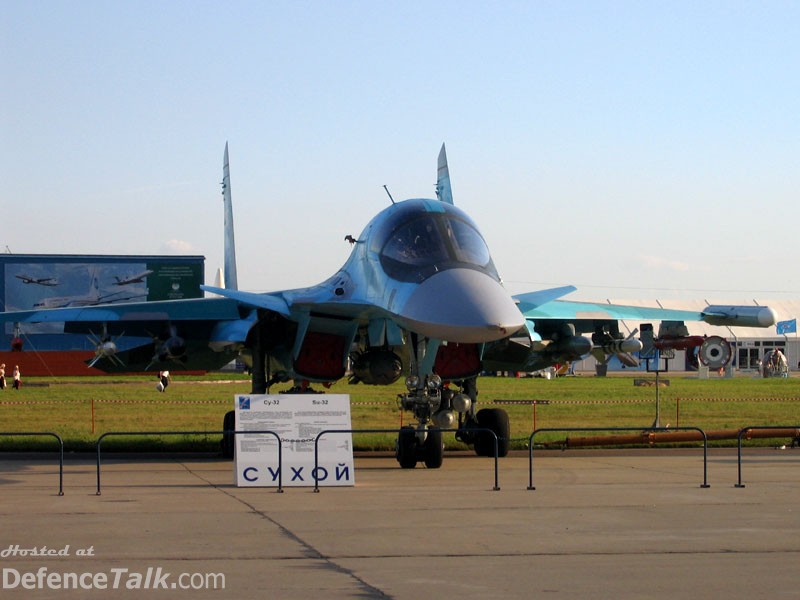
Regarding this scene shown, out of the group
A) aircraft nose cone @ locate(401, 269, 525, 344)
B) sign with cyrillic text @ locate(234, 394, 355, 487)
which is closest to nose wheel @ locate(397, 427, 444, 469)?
sign with cyrillic text @ locate(234, 394, 355, 487)

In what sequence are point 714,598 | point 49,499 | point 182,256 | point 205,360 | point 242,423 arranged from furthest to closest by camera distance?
point 182,256, point 205,360, point 242,423, point 49,499, point 714,598

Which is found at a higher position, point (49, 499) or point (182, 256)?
point (182, 256)

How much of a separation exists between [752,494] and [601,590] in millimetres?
6541

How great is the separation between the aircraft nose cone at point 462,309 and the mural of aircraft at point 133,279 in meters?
54.7

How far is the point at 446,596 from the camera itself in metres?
7.66

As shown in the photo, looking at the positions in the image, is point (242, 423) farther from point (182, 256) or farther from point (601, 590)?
point (182, 256)

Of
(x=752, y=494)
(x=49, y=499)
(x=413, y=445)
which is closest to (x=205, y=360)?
(x=413, y=445)

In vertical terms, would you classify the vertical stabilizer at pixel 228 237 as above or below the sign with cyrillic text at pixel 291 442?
above

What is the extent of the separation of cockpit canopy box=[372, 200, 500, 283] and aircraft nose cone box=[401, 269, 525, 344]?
14.8 inches

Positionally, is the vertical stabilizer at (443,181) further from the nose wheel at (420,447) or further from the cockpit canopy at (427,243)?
the nose wheel at (420,447)

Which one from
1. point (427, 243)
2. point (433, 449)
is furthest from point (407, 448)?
point (427, 243)

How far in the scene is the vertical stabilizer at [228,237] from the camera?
87.2 feet

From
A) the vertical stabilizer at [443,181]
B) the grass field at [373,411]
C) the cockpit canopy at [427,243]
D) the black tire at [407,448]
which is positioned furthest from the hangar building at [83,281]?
the cockpit canopy at [427,243]

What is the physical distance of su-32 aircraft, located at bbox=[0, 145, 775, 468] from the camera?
1514 centimetres
